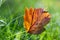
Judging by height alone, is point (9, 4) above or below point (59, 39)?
above

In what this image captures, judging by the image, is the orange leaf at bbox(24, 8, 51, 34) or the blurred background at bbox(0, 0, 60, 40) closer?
the orange leaf at bbox(24, 8, 51, 34)

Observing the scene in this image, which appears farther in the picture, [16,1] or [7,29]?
[16,1]

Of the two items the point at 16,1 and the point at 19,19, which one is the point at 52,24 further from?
the point at 16,1

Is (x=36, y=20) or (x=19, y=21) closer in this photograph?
(x=36, y=20)

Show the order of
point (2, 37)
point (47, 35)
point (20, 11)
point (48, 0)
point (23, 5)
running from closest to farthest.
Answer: point (2, 37)
point (47, 35)
point (20, 11)
point (23, 5)
point (48, 0)

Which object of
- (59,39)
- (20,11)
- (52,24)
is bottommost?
(59,39)

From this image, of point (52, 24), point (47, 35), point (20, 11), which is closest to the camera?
point (47, 35)

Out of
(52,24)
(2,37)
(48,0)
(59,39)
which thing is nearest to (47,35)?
(59,39)

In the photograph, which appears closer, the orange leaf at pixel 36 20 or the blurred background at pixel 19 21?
the orange leaf at pixel 36 20
